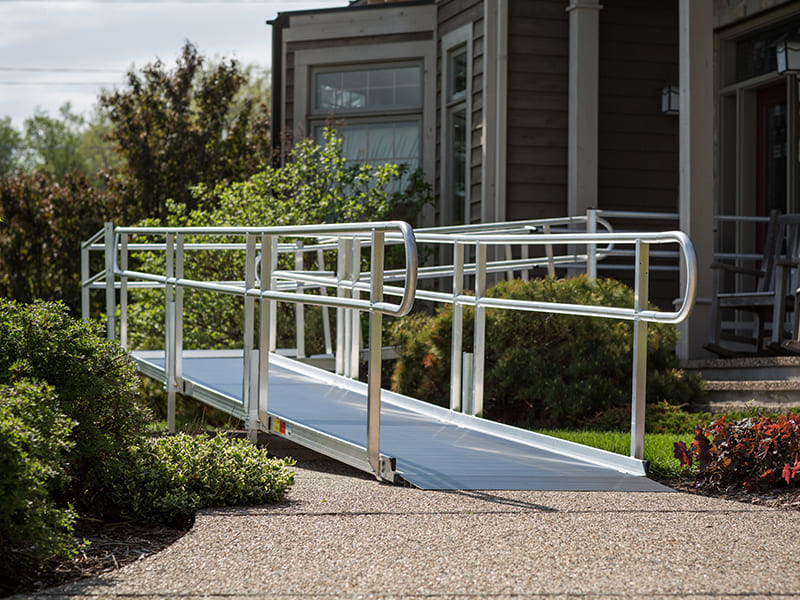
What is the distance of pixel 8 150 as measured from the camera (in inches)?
2274

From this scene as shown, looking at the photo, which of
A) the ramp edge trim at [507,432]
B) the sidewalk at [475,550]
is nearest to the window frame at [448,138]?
the ramp edge trim at [507,432]

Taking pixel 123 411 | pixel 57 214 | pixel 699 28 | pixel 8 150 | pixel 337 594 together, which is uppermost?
pixel 8 150

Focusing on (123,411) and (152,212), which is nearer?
(123,411)

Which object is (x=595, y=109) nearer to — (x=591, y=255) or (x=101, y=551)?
(x=591, y=255)

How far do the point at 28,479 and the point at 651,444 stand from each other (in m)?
3.63

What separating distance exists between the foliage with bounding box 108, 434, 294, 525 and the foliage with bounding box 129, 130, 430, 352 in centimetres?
618

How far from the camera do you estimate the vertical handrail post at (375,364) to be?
4.34 meters

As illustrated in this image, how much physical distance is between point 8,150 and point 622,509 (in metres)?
59.8

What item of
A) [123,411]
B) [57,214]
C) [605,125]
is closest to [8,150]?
[57,214]

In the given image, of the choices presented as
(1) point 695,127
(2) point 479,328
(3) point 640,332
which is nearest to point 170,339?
(2) point 479,328

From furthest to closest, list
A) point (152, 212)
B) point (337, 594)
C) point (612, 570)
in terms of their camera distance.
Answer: point (152, 212)
point (612, 570)
point (337, 594)

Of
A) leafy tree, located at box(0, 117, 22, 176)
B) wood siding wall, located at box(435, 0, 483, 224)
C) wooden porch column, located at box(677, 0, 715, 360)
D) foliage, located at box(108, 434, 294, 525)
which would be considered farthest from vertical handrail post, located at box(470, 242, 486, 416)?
leafy tree, located at box(0, 117, 22, 176)

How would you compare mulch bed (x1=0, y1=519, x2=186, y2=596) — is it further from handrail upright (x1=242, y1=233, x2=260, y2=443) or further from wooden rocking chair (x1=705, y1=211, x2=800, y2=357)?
wooden rocking chair (x1=705, y1=211, x2=800, y2=357)

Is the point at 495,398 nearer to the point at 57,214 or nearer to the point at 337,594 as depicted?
the point at 337,594
